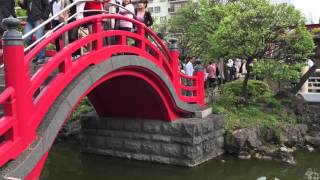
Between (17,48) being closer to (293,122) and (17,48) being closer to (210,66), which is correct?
(293,122)

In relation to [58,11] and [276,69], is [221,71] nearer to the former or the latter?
[276,69]

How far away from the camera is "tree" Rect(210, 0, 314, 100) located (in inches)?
605

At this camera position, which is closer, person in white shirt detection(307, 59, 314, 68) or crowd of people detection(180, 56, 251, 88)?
person in white shirt detection(307, 59, 314, 68)

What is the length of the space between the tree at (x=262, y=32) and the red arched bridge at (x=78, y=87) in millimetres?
2428

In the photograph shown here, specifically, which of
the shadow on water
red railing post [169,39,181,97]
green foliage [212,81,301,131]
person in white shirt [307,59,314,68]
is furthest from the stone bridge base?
person in white shirt [307,59,314,68]

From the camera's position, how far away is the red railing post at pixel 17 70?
6.59 metres

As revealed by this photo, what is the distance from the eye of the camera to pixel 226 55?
52.7 ft

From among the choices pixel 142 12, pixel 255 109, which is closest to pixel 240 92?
pixel 255 109

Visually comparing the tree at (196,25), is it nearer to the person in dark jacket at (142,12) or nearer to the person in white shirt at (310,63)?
the person in white shirt at (310,63)

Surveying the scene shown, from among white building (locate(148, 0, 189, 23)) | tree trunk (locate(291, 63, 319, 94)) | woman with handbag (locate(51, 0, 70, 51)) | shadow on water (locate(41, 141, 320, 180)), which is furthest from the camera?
white building (locate(148, 0, 189, 23))

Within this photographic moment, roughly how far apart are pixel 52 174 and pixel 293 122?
343 inches

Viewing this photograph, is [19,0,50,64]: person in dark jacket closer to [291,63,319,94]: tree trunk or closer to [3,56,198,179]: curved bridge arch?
[3,56,198,179]: curved bridge arch

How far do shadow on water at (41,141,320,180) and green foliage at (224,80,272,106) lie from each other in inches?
116

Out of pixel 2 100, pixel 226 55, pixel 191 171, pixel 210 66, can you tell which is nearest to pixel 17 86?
pixel 2 100
